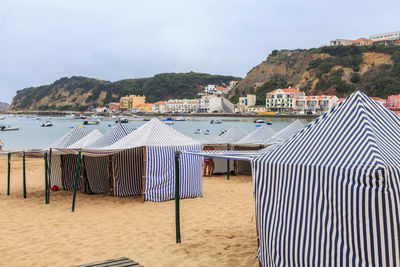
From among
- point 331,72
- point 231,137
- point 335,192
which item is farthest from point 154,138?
point 331,72

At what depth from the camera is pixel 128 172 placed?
1119 cm

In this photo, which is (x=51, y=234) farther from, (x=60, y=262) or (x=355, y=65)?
(x=355, y=65)

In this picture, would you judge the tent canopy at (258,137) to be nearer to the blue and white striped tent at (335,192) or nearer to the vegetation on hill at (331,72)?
the blue and white striped tent at (335,192)

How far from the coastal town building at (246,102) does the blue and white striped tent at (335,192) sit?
122 metres

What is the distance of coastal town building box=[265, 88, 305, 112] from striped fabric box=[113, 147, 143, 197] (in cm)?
10644

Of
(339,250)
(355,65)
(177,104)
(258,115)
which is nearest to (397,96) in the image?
(355,65)

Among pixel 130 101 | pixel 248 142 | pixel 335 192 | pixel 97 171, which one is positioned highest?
pixel 130 101

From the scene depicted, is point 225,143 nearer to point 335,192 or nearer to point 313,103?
point 335,192

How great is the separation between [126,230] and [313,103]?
10458 centimetres

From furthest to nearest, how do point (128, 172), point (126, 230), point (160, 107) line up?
point (160, 107)
point (128, 172)
point (126, 230)

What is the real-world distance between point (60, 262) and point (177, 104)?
14988 centimetres

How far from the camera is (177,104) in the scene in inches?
6102

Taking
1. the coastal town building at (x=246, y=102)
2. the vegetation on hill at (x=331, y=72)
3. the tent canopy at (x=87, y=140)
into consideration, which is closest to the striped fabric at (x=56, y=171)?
the tent canopy at (x=87, y=140)

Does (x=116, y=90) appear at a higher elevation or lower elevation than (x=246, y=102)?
higher
